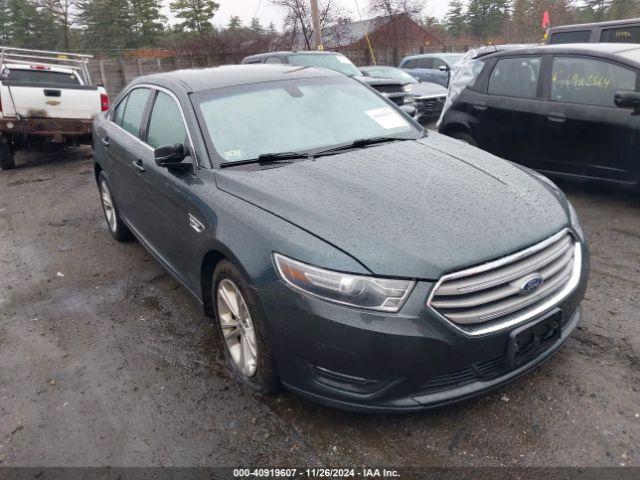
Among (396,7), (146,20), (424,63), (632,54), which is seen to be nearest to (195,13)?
(146,20)

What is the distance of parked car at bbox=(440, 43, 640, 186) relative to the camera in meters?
4.98

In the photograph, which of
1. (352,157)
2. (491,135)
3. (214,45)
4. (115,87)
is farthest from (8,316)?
(214,45)

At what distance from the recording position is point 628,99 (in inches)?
187

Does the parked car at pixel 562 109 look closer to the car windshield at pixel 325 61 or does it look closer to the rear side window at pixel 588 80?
the rear side window at pixel 588 80

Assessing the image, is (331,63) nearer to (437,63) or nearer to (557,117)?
(437,63)

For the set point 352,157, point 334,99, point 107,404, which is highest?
point 334,99

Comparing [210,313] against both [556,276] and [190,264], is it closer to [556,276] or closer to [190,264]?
[190,264]

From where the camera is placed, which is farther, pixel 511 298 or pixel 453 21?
pixel 453 21

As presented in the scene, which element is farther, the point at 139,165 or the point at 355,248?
the point at 139,165

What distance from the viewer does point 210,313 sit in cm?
328

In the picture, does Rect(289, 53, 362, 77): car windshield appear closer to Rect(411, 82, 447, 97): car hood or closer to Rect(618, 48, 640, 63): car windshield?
Rect(411, 82, 447, 97): car hood

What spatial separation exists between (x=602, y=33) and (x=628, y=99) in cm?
446

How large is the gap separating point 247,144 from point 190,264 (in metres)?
0.85

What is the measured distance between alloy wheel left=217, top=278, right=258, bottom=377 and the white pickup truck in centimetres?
763
